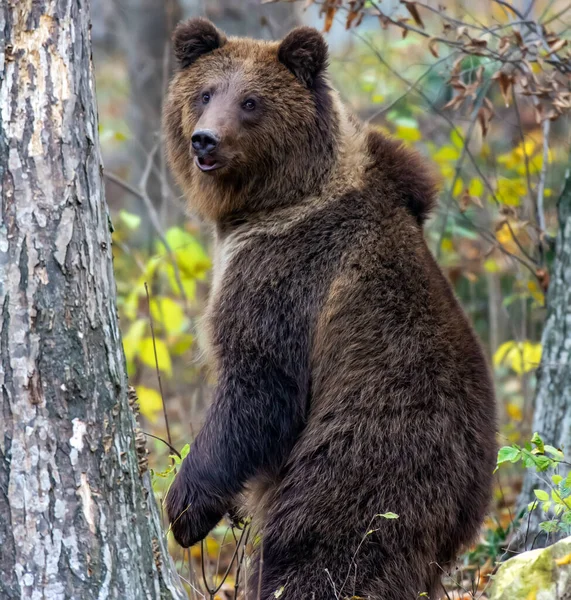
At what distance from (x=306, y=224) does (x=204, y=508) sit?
1.52 m

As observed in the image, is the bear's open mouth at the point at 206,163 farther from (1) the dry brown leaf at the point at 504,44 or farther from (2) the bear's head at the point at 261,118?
(1) the dry brown leaf at the point at 504,44

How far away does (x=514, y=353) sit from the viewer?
709 centimetres

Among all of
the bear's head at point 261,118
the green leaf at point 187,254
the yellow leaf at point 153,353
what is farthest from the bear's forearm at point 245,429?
the green leaf at point 187,254

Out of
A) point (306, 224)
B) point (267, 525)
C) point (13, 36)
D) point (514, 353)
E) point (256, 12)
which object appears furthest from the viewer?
point (256, 12)

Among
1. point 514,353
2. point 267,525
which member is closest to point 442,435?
point 267,525

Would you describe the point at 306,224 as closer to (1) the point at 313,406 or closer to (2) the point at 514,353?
(1) the point at 313,406

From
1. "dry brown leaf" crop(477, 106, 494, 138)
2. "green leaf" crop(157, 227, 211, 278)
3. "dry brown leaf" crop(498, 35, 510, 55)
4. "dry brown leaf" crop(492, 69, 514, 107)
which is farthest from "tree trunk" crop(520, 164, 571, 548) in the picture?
"green leaf" crop(157, 227, 211, 278)

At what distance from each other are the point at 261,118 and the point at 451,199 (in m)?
2.14

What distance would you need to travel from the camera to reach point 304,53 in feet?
15.2

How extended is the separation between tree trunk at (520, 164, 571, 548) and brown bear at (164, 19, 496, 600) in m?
1.05

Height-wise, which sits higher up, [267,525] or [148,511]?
[148,511]

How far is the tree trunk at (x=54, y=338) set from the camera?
9.67ft

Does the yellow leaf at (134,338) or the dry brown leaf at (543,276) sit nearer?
the dry brown leaf at (543,276)

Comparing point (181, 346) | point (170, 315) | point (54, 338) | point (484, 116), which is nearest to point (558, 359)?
point (484, 116)
